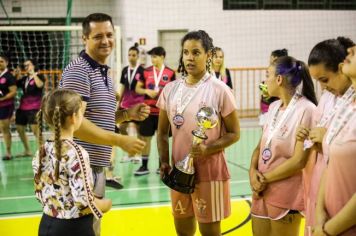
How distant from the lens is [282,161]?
117 inches

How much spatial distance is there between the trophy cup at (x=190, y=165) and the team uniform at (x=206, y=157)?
98 mm

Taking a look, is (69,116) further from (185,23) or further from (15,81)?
(185,23)

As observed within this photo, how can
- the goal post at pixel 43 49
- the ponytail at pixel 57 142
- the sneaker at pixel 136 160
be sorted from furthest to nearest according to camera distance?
the goal post at pixel 43 49 → the sneaker at pixel 136 160 → the ponytail at pixel 57 142

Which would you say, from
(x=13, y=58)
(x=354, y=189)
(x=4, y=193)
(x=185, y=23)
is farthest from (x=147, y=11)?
(x=354, y=189)

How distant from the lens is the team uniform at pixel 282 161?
293 cm

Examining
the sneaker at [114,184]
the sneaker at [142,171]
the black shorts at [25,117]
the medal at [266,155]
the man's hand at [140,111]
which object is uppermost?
the man's hand at [140,111]

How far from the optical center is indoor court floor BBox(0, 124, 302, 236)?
477cm

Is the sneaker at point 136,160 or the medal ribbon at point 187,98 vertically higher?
the medal ribbon at point 187,98

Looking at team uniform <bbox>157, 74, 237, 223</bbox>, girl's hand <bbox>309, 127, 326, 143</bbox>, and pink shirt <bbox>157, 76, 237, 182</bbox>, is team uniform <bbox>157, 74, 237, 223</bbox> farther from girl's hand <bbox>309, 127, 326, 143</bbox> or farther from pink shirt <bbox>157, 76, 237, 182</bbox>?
girl's hand <bbox>309, 127, 326, 143</bbox>

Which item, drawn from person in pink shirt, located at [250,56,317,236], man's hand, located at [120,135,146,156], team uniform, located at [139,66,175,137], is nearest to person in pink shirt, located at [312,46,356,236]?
person in pink shirt, located at [250,56,317,236]

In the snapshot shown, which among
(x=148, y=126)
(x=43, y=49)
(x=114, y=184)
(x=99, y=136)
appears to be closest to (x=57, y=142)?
(x=99, y=136)

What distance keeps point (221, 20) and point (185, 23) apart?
1.13m

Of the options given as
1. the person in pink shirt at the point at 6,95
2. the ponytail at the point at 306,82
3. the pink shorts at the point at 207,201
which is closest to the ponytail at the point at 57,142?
the pink shorts at the point at 207,201

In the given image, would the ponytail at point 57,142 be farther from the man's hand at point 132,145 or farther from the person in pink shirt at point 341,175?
the person in pink shirt at point 341,175
